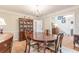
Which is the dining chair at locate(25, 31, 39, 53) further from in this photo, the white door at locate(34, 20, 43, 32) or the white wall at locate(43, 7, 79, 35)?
the white wall at locate(43, 7, 79, 35)

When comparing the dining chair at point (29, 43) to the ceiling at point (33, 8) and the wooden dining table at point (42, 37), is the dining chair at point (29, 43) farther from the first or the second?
the ceiling at point (33, 8)

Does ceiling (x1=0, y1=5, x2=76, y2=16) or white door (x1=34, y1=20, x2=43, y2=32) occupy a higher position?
ceiling (x1=0, y1=5, x2=76, y2=16)

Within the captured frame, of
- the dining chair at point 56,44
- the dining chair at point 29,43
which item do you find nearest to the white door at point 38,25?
the dining chair at point 29,43

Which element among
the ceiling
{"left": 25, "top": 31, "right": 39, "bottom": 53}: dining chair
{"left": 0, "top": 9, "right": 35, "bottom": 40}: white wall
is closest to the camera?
the ceiling

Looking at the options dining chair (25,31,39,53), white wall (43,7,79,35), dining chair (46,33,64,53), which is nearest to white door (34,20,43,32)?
white wall (43,7,79,35)

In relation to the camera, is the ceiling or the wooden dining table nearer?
the ceiling

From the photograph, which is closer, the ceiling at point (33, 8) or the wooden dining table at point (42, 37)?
the ceiling at point (33, 8)

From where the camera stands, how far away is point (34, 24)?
1523 mm

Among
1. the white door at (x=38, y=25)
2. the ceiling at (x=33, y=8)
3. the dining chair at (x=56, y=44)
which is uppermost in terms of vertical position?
the ceiling at (x=33, y=8)

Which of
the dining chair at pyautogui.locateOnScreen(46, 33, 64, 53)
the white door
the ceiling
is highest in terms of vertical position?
the ceiling

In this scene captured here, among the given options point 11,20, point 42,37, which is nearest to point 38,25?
point 42,37
